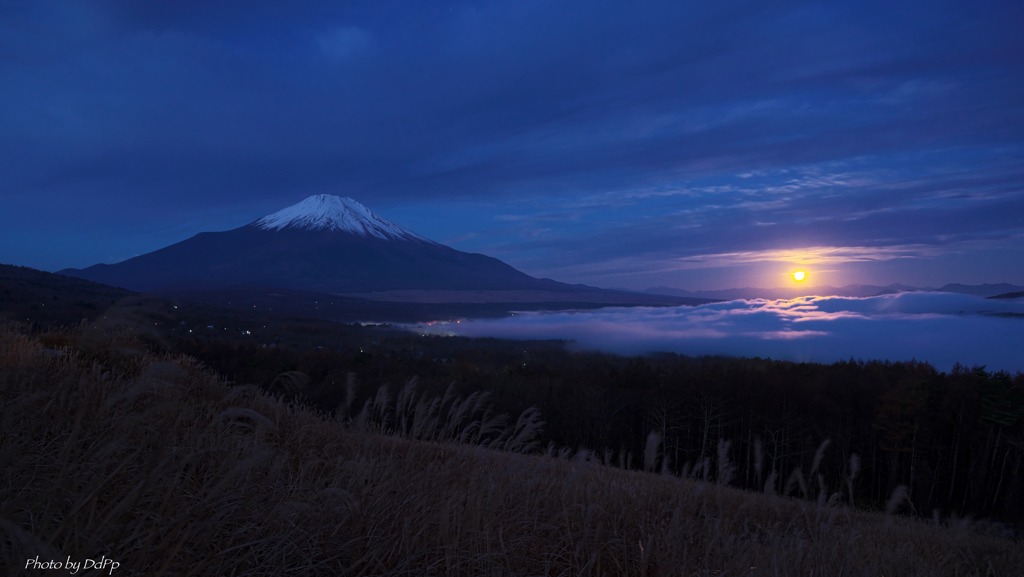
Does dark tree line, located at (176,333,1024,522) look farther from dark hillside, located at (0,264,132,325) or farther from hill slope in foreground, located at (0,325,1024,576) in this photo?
hill slope in foreground, located at (0,325,1024,576)

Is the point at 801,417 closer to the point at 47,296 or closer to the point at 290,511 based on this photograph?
the point at 290,511

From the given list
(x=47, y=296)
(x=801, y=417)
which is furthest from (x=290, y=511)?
(x=47, y=296)

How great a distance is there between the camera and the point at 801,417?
38.2 metres

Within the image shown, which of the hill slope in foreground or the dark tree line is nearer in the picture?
the hill slope in foreground

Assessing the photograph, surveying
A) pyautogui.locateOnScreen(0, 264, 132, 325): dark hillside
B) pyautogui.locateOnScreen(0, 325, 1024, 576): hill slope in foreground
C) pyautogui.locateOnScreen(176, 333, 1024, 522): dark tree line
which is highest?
pyautogui.locateOnScreen(0, 264, 132, 325): dark hillside

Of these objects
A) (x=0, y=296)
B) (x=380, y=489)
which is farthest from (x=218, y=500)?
(x=0, y=296)

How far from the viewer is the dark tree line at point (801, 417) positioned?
34778mm

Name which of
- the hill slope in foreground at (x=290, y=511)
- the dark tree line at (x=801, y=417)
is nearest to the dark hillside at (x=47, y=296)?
the dark tree line at (x=801, y=417)

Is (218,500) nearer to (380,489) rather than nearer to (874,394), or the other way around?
→ (380,489)

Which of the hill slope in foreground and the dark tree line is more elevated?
the hill slope in foreground

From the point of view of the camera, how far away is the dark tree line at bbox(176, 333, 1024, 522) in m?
34.8

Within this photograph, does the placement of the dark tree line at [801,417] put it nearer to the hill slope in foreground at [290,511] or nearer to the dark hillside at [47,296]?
the dark hillside at [47,296]

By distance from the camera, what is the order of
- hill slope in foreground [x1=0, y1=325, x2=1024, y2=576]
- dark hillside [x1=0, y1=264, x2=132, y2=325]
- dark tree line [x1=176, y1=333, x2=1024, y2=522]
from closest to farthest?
hill slope in foreground [x1=0, y1=325, x2=1024, y2=576] → dark tree line [x1=176, y1=333, x2=1024, y2=522] → dark hillside [x1=0, y1=264, x2=132, y2=325]

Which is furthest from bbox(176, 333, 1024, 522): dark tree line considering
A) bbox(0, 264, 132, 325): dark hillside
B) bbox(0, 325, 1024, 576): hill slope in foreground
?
bbox(0, 325, 1024, 576): hill slope in foreground
